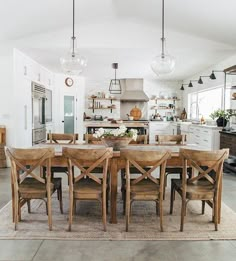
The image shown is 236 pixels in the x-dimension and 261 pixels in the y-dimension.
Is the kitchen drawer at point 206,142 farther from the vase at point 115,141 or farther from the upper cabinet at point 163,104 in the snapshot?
the upper cabinet at point 163,104

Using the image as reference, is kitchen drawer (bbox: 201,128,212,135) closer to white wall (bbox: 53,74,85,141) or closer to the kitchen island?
the kitchen island

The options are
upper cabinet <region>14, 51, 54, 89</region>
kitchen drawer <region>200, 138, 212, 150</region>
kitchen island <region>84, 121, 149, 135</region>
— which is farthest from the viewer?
kitchen island <region>84, 121, 149, 135</region>

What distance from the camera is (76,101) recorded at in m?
9.99

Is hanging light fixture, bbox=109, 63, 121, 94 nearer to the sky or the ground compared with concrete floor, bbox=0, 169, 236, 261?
nearer to the sky

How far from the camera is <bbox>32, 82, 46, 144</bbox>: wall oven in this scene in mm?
6887

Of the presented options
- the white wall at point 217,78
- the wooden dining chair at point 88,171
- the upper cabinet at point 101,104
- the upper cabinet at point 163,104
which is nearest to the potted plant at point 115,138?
the wooden dining chair at point 88,171

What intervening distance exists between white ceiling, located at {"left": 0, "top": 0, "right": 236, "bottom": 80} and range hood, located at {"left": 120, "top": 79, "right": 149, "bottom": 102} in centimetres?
346

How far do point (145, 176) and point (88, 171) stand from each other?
570mm

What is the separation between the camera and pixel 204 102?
8.88 meters

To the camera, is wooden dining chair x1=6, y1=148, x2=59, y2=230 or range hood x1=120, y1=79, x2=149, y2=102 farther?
range hood x1=120, y1=79, x2=149, y2=102

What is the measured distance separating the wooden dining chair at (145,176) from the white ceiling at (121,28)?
2.79m

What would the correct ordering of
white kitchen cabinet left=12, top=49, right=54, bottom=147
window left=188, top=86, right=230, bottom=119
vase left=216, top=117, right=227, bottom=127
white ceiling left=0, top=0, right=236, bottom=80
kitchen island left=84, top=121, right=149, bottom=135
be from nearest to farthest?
white ceiling left=0, top=0, right=236, bottom=80, white kitchen cabinet left=12, top=49, right=54, bottom=147, vase left=216, top=117, right=227, bottom=127, kitchen island left=84, top=121, right=149, bottom=135, window left=188, top=86, right=230, bottom=119

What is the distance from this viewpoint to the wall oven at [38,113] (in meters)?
6.89

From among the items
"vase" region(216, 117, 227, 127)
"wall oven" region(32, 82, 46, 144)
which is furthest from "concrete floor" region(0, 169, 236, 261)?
"wall oven" region(32, 82, 46, 144)
